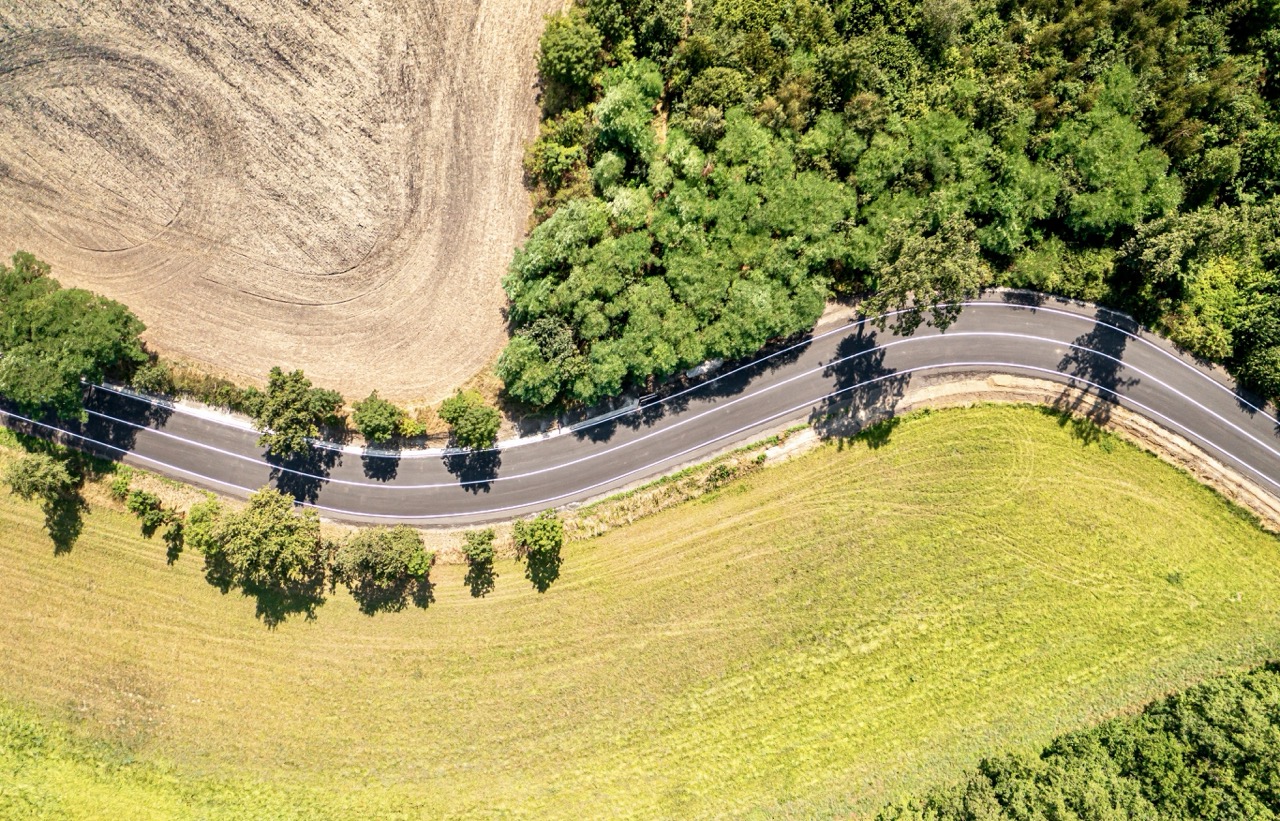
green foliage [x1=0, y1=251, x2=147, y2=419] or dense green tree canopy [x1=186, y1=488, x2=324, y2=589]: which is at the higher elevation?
green foliage [x1=0, y1=251, x2=147, y2=419]

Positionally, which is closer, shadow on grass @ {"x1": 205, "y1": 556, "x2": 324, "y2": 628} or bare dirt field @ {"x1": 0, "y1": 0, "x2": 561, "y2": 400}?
bare dirt field @ {"x1": 0, "y1": 0, "x2": 561, "y2": 400}

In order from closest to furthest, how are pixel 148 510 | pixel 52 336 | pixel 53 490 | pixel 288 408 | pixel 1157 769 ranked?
pixel 1157 769, pixel 52 336, pixel 288 408, pixel 53 490, pixel 148 510

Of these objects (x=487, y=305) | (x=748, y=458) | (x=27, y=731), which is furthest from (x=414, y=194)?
(x=27, y=731)

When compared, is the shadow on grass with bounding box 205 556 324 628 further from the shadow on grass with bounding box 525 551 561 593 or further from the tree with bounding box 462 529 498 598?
the shadow on grass with bounding box 525 551 561 593

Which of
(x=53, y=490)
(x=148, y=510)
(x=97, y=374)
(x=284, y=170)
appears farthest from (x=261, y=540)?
(x=284, y=170)

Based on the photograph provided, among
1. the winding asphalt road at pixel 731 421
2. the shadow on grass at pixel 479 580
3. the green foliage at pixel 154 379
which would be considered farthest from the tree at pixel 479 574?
the green foliage at pixel 154 379

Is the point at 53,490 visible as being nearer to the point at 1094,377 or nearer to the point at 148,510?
the point at 148,510

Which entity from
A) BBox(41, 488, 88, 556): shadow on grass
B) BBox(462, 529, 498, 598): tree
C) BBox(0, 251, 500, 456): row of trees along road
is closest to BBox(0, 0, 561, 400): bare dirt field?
BBox(0, 251, 500, 456): row of trees along road
